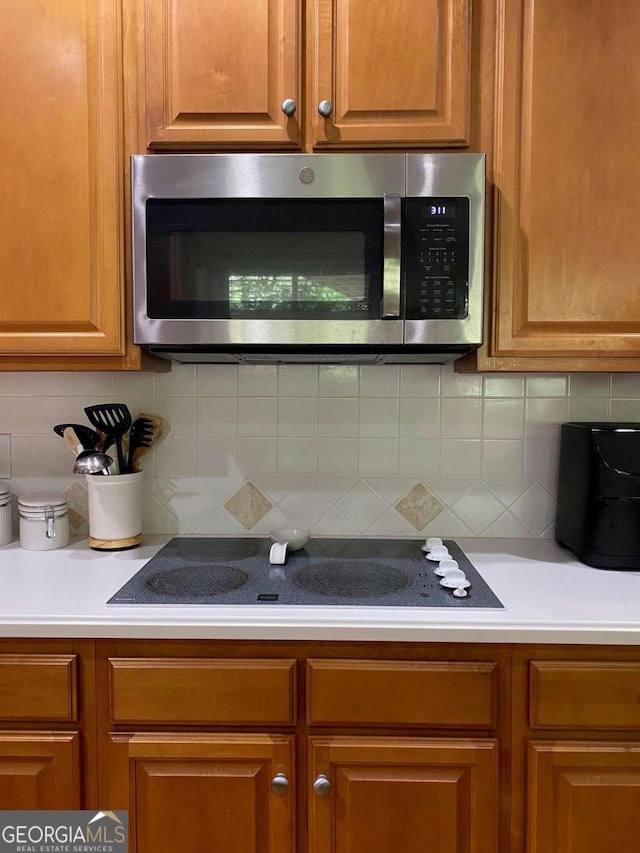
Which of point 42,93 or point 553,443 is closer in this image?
point 42,93

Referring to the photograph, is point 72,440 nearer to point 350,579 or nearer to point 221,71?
point 350,579

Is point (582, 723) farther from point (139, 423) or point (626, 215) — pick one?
point (139, 423)

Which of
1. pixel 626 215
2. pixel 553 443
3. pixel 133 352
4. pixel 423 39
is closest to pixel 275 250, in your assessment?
pixel 133 352

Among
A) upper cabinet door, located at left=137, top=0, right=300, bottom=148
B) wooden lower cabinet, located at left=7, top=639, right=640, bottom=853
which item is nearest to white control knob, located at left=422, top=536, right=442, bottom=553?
wooden lower cabinet, located at left=7, top=639, right=640, bottom=853

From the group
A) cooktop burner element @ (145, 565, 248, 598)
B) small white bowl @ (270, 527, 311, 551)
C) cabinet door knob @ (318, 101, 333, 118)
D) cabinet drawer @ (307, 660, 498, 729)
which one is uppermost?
cabinet door knob @ (318, 101, 333, 118)

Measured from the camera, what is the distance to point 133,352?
4.26 feet

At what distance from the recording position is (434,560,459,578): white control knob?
1251 mm

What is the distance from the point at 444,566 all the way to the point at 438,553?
0.32 ft

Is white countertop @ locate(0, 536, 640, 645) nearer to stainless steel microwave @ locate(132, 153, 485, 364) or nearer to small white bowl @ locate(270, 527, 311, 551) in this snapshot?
small white bowl @ locate(270, 527, 311, 551)

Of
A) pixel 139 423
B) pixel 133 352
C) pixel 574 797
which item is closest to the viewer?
pixel 574 797

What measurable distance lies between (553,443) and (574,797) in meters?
0.86

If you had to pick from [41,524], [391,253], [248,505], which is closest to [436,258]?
[391,253]

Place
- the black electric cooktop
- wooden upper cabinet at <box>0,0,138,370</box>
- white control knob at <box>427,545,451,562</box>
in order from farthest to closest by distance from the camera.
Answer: white control knob at <box>427,545,451,562</box> < wooden upper cabinet at <box>0,0,138,370</box> < the black electric cooktop

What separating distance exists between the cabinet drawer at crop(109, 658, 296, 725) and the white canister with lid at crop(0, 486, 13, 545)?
2.33 feet
